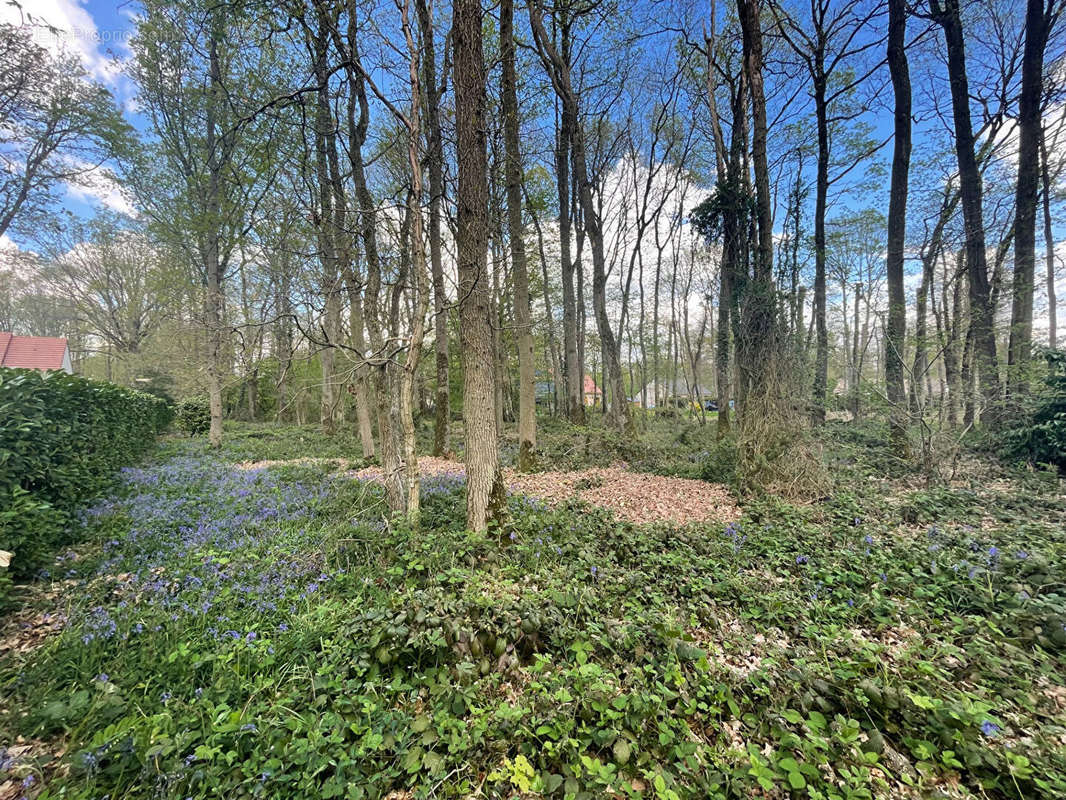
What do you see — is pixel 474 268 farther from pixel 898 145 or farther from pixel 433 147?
pixel 898 145

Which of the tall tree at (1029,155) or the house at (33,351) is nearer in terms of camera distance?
the tall tree at (1029,155)

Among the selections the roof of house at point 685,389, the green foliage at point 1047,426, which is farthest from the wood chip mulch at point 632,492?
the roof of house at point 685,389

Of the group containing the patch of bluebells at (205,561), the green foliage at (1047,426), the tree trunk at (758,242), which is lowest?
the patch of bluebells at (205,561)

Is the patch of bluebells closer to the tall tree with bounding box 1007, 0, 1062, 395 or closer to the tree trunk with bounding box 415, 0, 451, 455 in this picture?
the tree trunk with bounding box 415, 0, 451, 455

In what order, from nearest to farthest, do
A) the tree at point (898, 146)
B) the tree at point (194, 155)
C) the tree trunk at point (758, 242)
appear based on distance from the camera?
the tree trunk at point (758, 242)
the tree at point (898, 146)
the tree at point (194, 155)

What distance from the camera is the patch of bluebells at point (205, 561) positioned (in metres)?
2.68

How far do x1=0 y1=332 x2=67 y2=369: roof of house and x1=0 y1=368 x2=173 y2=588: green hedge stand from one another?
2583 cm

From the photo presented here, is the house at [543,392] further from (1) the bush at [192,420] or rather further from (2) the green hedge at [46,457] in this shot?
(2) the green hedge at [46,457]

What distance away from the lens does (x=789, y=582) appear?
332cm

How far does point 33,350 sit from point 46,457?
30628 mm

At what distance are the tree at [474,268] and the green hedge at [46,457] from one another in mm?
3361

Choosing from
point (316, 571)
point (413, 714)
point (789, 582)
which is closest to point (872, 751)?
point (789, 582)

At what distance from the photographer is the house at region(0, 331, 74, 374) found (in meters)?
21.5

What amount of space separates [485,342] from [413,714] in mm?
2981
